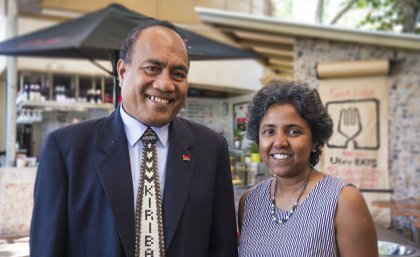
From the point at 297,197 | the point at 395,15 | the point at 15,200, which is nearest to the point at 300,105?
the point at 297,197

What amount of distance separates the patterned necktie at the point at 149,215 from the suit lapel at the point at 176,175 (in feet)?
0.09

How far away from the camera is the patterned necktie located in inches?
66.3

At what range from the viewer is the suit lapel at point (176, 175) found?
1.72 meters

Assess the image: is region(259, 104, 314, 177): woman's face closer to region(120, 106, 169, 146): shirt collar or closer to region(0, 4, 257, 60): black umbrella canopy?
region(120, 106, 169, 146): shirt collar

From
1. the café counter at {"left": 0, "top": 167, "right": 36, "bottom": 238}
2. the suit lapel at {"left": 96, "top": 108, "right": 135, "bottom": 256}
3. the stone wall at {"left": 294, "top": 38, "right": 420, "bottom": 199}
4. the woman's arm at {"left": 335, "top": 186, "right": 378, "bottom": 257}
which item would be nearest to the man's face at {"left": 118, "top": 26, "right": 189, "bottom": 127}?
the suit lapel at {"left": 96, "top": 108, "right": 135, "bottom": 256}

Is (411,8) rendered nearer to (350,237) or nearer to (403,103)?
(403,103)

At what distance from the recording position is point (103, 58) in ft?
15.4

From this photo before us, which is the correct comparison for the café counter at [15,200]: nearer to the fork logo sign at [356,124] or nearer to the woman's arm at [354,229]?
the fork logo sign at [356,124]

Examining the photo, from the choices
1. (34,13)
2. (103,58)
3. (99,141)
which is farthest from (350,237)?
(34,13)

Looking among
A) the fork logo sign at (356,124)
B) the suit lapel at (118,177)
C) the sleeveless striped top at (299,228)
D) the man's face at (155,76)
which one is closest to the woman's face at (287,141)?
the sleeveless striped top at (299,228)

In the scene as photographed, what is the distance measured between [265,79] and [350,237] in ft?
30.3

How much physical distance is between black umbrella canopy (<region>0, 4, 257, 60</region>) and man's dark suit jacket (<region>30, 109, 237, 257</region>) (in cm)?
149

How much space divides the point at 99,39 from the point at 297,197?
229 centimetres

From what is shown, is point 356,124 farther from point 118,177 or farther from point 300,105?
point 118,177
